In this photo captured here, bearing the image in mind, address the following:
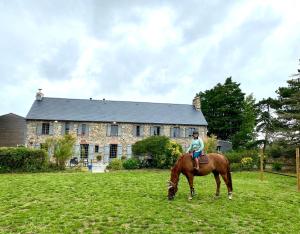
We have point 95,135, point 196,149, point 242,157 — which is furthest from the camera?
point 95,135

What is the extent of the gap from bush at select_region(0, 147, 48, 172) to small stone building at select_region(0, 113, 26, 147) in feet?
60.3

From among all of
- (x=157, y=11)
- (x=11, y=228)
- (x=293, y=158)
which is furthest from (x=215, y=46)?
(x=11, y=228)

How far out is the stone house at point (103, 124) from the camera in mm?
29562

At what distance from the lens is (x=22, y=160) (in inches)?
714

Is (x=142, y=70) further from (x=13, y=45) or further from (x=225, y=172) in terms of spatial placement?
(x=225, y=172)

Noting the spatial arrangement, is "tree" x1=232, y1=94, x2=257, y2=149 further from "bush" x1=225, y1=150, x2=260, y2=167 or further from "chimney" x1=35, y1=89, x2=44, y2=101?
"chimney" x1=35, y1=89, x2=44, y2=101

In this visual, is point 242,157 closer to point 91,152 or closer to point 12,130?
point 91,152

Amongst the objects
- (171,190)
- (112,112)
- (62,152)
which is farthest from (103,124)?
(171,190)

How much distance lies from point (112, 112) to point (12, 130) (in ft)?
44.5

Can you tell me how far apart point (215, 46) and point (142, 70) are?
10.2 meters

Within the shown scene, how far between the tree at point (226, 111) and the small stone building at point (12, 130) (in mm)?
26651

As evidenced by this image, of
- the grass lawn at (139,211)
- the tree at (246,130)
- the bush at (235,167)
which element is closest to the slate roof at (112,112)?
the tree at (246,130)

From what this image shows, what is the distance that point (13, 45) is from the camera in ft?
58.1

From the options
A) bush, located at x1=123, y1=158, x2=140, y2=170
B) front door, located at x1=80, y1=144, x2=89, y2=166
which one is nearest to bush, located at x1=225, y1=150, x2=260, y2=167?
bush, located at x1=123, y1=158, x2=140, y2=170
